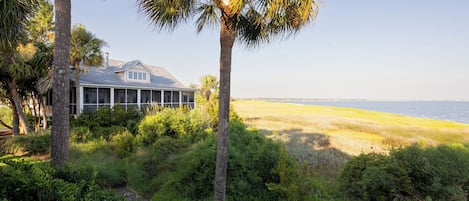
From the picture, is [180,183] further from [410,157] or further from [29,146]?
[29,146]

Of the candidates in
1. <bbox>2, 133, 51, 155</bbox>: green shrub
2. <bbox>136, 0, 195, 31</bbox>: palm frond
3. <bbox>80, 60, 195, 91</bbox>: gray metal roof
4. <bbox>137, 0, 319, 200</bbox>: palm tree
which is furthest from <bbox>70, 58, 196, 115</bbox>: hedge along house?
<bbox>137, 0, 319, 200</bbox>: palm tree

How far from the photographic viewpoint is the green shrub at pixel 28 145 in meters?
10.1

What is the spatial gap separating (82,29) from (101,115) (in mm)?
5112

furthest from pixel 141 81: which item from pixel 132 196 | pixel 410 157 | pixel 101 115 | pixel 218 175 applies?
pixel 410 157

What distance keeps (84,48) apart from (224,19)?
12791 mm

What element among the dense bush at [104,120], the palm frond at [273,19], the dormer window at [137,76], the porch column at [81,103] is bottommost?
the dense bush at [104,120]

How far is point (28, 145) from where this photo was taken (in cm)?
1005

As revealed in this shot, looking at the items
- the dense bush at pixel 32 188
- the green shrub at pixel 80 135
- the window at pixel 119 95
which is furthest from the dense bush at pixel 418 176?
the window at pixel 119 95

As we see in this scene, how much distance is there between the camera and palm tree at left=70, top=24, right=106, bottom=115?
13219 mm

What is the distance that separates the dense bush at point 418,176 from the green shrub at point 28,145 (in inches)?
475

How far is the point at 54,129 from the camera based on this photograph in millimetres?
4500

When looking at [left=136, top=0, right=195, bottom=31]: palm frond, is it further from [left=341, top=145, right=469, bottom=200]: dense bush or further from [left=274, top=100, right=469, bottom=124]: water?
[left=274, top=100, right=469, bottom=124]: water

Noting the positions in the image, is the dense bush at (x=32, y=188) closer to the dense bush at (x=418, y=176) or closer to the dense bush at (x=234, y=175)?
the dense bush at (x=234, y=175)

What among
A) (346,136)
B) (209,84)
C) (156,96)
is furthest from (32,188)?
(209,84)
